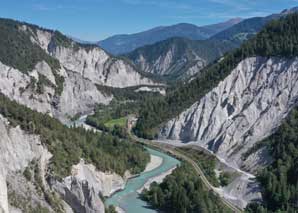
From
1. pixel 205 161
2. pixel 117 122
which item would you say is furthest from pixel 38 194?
pixel 117 122

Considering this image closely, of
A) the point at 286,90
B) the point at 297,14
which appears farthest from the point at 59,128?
the point at 297,14

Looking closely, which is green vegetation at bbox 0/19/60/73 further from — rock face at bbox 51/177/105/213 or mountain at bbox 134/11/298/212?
rock face at bbox 51/177/105/213

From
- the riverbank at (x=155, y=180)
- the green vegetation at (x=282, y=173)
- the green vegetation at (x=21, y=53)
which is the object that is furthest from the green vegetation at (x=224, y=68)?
the green vegetation at (x=21, y=53)

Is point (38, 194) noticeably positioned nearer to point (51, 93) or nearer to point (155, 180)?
point (155, 180)

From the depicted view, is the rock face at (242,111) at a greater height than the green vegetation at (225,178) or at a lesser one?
greater

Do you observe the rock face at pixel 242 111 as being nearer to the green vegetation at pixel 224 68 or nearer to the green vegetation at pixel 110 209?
the green vegetation at pixel 224 68
